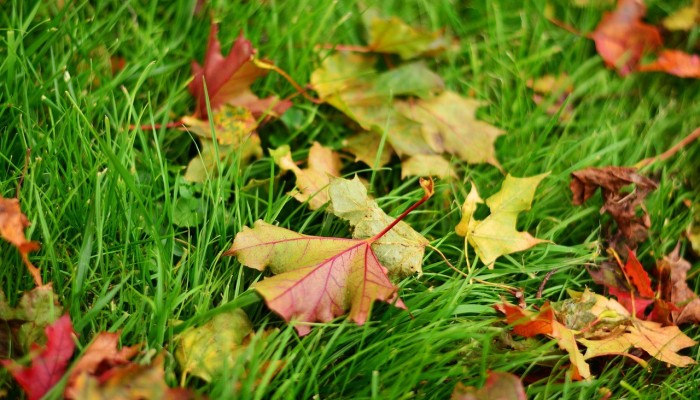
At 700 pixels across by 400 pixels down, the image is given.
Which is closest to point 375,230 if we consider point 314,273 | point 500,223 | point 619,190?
point 314,273

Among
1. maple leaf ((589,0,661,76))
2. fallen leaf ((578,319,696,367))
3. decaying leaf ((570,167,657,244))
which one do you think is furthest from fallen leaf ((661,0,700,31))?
fallen leaf ((578,319,696,367))

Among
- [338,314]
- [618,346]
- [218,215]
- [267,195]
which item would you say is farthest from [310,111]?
[618,346]

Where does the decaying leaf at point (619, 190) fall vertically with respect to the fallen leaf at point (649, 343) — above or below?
above

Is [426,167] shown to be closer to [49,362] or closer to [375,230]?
[375,230]

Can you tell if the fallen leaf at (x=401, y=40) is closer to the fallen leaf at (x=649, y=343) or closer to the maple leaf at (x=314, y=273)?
the maple leaf at (x=314, y=273)

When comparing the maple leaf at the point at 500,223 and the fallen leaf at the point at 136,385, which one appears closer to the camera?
the fallen leaf at the point at 136,385

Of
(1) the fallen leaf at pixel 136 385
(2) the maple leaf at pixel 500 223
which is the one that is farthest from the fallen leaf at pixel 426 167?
(1) the fallen leaf at pixel 136 385

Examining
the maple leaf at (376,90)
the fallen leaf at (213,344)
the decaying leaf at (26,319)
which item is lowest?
the fallen leaf at (213,344)
